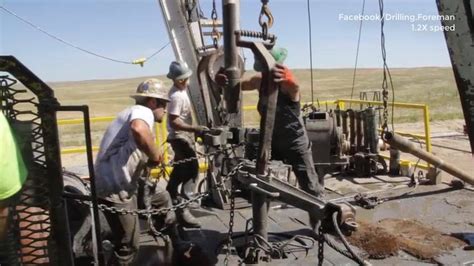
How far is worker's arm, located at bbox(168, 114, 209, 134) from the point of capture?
243 inches

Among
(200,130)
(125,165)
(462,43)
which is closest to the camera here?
(462,43)

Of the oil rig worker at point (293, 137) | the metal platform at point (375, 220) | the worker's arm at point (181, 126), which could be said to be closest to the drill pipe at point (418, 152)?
the metal platform at point (375, 220)

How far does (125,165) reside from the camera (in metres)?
4.27

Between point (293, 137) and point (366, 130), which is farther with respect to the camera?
point (366, 130)

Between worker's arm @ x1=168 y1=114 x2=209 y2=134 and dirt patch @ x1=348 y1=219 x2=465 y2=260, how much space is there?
2.19 m

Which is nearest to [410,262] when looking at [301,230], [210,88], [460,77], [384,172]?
[301,230]

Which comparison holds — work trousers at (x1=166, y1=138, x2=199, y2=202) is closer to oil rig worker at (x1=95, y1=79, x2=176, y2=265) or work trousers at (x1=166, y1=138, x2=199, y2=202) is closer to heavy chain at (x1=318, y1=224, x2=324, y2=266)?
oil rig worker at (x1=95, y1=79, x2=176, y2=265)

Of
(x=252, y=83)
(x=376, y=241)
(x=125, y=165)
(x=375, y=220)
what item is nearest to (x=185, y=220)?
(x=125, y=165)

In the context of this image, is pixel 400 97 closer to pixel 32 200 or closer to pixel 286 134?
pixel 286 134

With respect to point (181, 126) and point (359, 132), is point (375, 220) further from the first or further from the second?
point (359, 132)

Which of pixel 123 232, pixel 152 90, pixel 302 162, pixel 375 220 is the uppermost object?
pixel 152 90

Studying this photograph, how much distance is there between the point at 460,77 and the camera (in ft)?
8.38

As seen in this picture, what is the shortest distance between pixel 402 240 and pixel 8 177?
4.03m

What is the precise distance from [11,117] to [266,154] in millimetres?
2389
